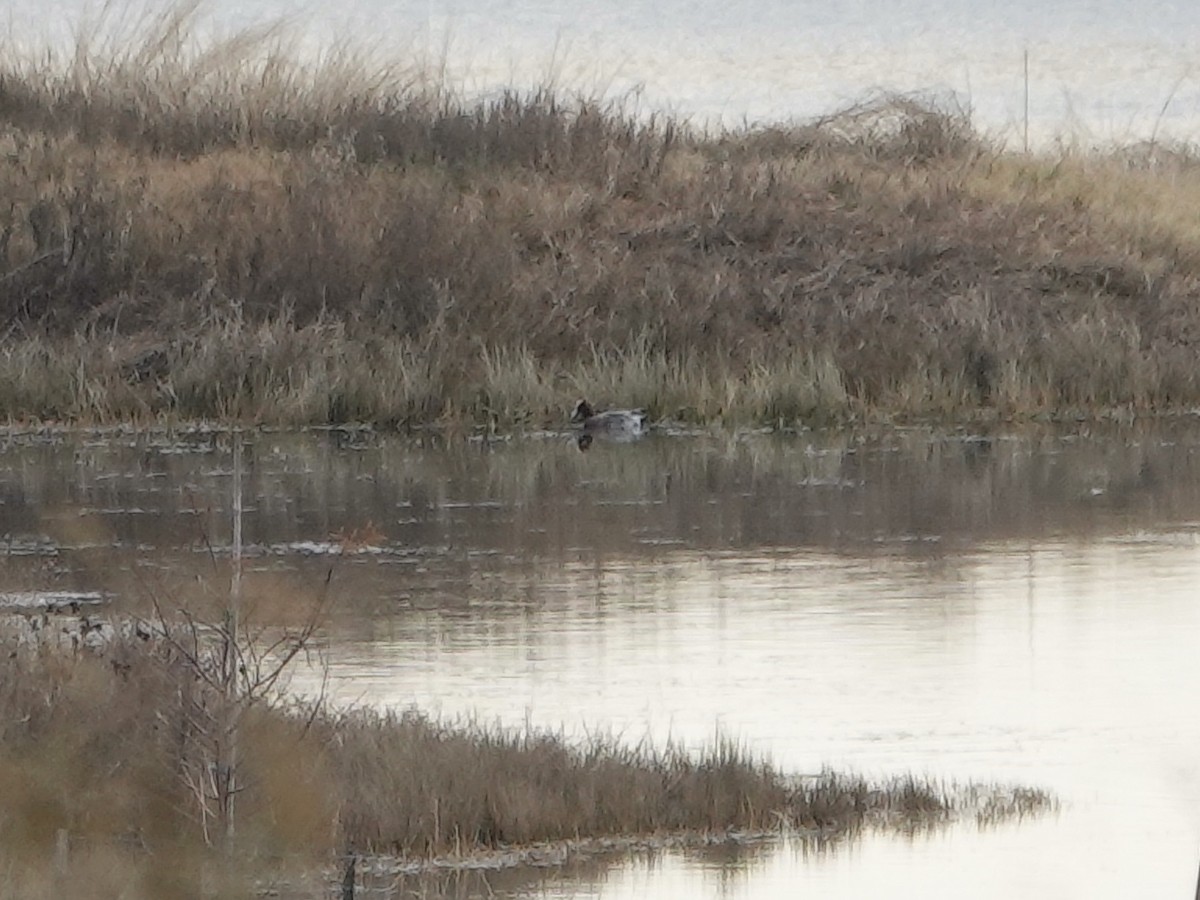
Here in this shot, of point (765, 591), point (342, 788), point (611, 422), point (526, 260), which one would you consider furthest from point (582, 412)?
point (342, 788)

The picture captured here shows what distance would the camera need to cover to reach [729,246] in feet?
101

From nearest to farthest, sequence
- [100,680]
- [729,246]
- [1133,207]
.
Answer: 1. [100,680]
2. [729,246]
3. [1133,207]

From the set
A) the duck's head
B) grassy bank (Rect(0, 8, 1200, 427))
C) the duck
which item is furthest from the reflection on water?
grassy bank (Rect(0, 8, 1200, 427))

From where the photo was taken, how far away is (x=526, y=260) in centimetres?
2952

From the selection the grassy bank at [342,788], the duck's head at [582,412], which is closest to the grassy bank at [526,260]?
the duck's head at [582,412]

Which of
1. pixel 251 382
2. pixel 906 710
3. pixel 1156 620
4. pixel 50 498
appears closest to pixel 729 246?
pixel 251 382

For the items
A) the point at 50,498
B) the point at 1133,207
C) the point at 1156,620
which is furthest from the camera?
the point at 1133,207

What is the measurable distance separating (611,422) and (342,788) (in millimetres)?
15527

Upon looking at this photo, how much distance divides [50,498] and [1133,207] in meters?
17.7

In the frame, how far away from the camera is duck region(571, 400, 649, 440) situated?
2405cm

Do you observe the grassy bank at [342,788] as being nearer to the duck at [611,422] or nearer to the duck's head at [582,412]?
the duck at [611,422]

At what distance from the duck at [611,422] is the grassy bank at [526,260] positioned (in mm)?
391

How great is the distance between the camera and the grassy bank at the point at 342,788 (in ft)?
27.0

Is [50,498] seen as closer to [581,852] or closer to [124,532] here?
[124,532]
